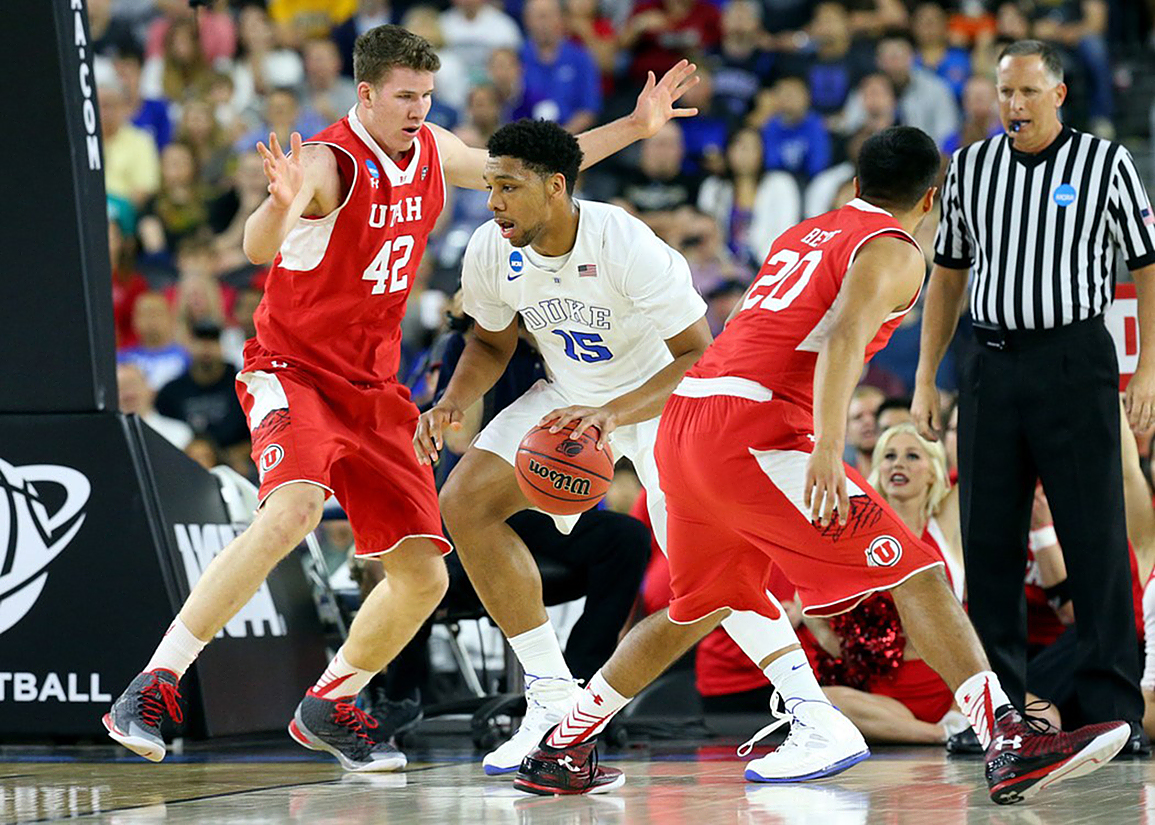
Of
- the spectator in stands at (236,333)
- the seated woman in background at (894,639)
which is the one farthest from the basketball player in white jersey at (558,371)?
the spectator in stands at (236,333)

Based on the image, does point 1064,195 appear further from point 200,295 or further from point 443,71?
point 443,71

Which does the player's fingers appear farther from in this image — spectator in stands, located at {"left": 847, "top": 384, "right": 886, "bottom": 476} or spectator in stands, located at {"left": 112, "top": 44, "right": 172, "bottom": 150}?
spectator in stands, located at {"left": 112, "top": 44, "right": 172, "bottom": 150}

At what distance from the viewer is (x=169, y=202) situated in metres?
13.4

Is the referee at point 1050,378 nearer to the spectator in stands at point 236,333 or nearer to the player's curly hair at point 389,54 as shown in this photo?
the player's curly hair at point 389,54

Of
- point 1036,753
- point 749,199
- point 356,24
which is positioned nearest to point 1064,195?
point 1036,753

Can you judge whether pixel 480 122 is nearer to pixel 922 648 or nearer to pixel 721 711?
pixel 721 711

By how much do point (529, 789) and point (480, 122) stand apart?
330 inches

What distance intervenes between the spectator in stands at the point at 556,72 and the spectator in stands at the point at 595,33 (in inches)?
8.3

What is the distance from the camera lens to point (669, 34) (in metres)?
13.6

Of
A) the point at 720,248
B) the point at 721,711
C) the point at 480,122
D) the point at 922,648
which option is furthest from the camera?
the point at 480,122

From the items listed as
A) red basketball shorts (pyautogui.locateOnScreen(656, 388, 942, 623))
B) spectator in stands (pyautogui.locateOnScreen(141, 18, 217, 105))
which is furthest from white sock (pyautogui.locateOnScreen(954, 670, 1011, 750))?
spectator in stands (pyautogui.locateOnScreen(141, 18, 217, 105))

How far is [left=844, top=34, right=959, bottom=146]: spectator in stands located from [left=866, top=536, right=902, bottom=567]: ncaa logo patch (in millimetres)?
7805

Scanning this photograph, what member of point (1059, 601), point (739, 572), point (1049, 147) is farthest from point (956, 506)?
point (739, 572)

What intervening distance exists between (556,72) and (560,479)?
343 inches
